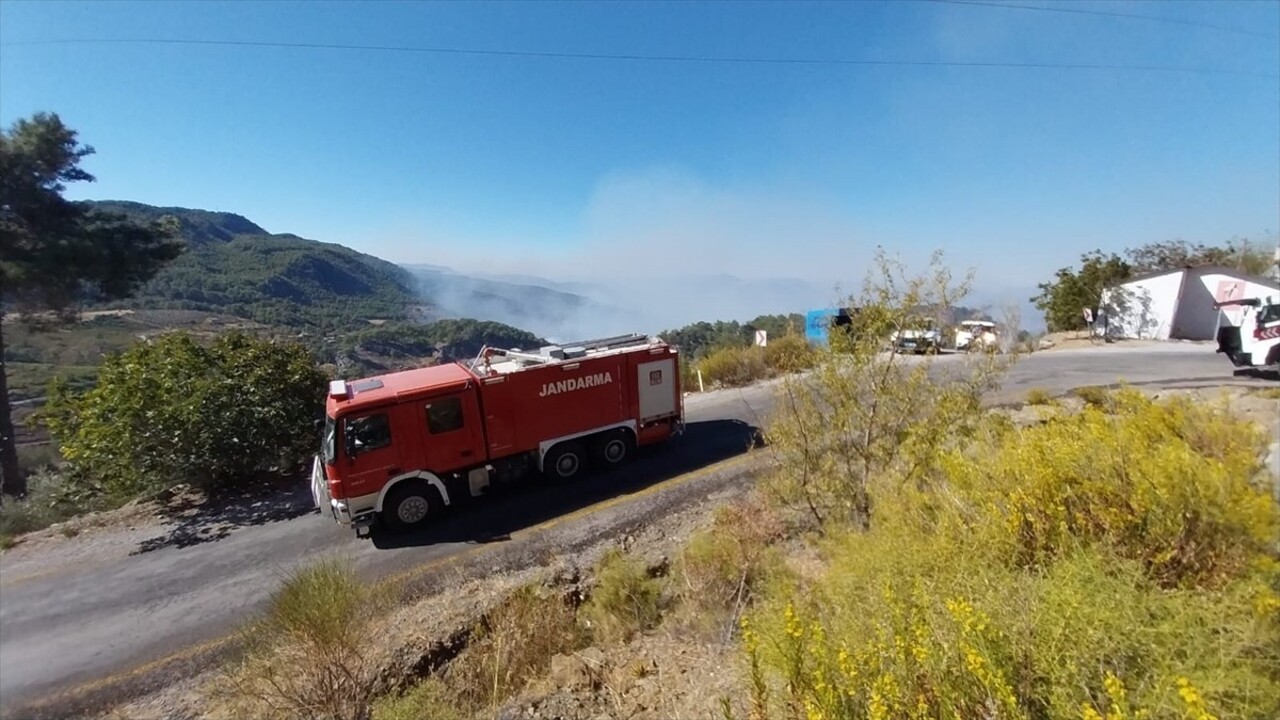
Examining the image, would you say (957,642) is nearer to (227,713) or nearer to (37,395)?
(227,713)

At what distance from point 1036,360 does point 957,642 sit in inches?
903

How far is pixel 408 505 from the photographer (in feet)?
28.9

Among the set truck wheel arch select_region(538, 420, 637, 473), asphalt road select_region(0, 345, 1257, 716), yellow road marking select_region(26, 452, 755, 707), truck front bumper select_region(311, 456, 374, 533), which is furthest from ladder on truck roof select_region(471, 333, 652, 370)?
truck front bumper select_region(311, 456, 374, 533)

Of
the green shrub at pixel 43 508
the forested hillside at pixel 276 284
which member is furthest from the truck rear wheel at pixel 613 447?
the forested hillside at pixel 276 284

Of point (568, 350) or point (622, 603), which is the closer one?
point (622, 603)

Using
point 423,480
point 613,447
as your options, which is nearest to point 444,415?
point 423,480

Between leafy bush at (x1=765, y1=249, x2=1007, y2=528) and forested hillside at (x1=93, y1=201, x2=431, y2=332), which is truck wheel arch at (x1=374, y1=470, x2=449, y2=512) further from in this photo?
forested hillside at (x1=93, y1=201, x2=431, y2=332)

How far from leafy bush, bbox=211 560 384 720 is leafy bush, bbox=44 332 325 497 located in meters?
7.16

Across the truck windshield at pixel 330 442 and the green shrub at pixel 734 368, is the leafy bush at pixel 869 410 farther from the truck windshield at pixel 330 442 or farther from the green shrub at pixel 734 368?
the green shrub at pixel 734 368

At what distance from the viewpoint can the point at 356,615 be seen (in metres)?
5.18

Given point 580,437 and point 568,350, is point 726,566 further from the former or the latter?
point 568,350

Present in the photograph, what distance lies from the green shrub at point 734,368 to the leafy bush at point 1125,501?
14469mm

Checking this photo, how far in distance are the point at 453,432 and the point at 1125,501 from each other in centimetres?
847

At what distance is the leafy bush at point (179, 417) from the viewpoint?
33.0ft
